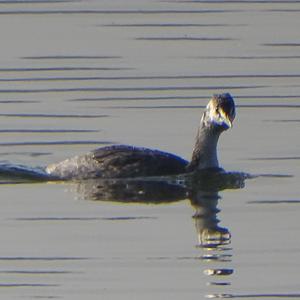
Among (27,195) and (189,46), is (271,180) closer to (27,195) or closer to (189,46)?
(27,195)

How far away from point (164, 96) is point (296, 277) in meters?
8.57

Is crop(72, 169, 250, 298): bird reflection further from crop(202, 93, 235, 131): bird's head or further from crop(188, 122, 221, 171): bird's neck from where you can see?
crop(202, 93, 235, 131): bird's head

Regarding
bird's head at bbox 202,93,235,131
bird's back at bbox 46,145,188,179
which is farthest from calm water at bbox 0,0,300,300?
bird's head at bbox 202,93,235,131

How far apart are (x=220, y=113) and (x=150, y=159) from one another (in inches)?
36.4

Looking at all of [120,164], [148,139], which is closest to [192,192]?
[120,164]

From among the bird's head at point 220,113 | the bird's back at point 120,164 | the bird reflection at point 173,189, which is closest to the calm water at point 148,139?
the bird reflection at point 173,189

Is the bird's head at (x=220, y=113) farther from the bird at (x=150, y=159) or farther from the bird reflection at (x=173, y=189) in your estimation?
the bird reflection at (x=173, y=189)

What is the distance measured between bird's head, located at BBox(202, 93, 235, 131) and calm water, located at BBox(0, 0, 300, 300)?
16.5 inches

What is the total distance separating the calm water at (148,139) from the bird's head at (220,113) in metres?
0.42

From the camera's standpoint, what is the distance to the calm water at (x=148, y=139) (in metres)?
14.2

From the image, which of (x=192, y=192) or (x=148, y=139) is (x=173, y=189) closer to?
(x=192, y=192)

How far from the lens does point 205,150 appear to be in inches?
754

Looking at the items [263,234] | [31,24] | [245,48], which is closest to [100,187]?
[263,234]

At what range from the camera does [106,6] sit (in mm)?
29781
